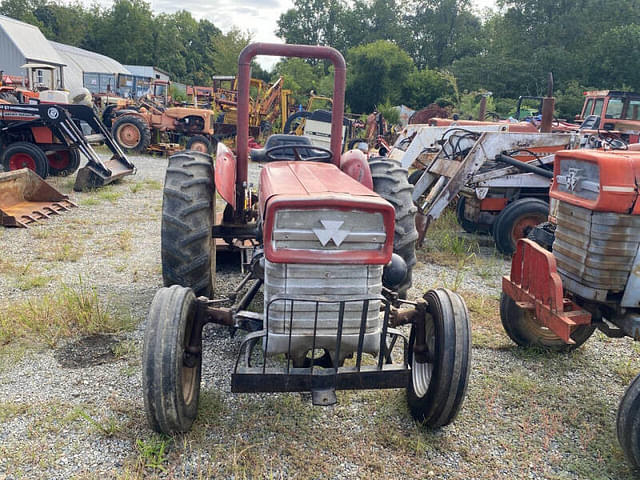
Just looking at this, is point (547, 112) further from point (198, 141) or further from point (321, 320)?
point (198, 141)

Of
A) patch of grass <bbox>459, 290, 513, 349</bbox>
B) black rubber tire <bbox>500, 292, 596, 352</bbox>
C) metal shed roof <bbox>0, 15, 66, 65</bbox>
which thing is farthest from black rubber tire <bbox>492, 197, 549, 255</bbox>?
metal shed roof <bbox>0, 15, 66, 65</bbox>

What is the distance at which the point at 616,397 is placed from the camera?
343 cm

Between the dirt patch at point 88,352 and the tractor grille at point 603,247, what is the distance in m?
3.06

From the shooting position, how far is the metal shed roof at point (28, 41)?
31938 mm

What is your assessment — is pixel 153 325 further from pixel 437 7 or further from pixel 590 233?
pixel 437 7

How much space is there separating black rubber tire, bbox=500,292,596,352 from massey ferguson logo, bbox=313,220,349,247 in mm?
1988

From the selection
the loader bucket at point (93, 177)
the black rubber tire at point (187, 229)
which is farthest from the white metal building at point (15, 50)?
the black rubber tire at point (187, 229)

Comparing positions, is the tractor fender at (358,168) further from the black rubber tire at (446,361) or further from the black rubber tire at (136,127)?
the black rubber tire at (136,127)

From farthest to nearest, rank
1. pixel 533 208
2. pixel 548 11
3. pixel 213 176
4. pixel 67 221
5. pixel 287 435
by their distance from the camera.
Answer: pixel 548 11
pixel 67 221
pixel 533 208
pixel 213 176
pixel 287 435

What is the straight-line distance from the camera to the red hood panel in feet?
8.61

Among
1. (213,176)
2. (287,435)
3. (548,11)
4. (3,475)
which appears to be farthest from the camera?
(548,11)

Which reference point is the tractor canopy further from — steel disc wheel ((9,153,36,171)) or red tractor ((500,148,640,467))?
steel disc wheel ((9,153,36,171))

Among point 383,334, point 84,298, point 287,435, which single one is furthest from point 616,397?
point 84,298

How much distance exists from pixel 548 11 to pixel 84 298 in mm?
36975
